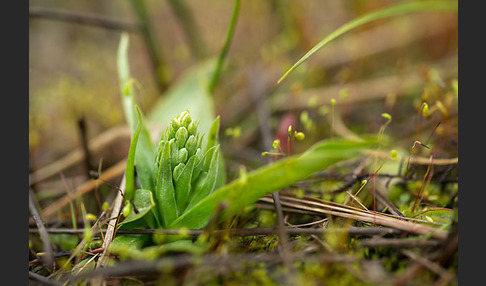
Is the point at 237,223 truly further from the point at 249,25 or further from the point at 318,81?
the point at 249,25

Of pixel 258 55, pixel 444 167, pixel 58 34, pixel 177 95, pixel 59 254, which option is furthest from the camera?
pixel 58 34

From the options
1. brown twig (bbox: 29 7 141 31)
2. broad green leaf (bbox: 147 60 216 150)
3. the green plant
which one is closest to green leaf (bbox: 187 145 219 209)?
the green plant

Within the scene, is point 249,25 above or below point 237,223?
above

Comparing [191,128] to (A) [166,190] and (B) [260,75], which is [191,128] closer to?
(A) [166,190]

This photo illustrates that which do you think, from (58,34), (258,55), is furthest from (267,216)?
(58,34)

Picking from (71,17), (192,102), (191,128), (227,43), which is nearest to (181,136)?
(191,128)

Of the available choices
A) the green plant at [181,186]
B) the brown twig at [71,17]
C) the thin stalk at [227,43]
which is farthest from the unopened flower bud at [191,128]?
the brown twig at [71,17]

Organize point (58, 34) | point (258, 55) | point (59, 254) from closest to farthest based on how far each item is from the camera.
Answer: point (59, 254)
point (258, 55)
point (58, 34)
